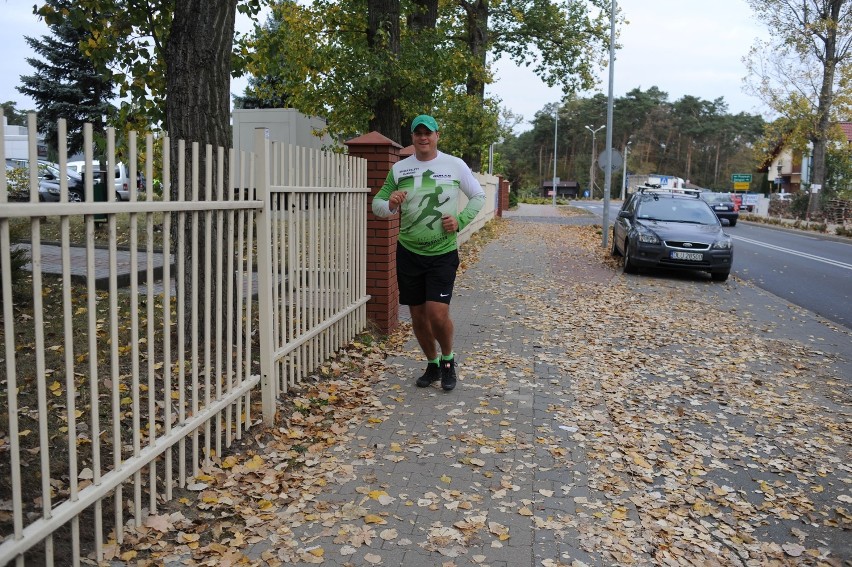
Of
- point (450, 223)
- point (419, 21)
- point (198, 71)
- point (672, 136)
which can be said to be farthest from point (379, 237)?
point (672, 136)

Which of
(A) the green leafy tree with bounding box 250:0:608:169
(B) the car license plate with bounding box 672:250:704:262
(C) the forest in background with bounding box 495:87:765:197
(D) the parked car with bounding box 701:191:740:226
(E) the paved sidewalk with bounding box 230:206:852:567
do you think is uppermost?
(C) the forest in background with bounding box 495:87:765:197

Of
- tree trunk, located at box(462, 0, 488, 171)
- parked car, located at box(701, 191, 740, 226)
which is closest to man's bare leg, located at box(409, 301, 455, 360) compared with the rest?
tree trunk, located at box(462, 0, 488, 171)

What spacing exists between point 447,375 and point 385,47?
7803mm

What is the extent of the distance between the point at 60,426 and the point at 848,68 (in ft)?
136

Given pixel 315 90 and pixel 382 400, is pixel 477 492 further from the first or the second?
pixel 315 90

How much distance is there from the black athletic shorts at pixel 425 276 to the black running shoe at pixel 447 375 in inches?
21.9

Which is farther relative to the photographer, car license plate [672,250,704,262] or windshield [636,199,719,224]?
windshield [636,199,719,224]

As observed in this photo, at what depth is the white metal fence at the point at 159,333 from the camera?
2781 mm

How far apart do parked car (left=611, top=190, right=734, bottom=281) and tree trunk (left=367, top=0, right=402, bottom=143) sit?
16.3 feet

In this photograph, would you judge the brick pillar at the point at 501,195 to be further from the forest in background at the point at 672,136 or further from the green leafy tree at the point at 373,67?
the forest in background at the point at 672,136

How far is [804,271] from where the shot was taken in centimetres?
1639

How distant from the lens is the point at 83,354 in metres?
5.90

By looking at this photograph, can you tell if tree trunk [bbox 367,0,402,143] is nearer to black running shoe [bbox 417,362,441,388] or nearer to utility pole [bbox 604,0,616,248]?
black running shoe [bbox 417,362,441,388]

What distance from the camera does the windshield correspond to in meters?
14.5
